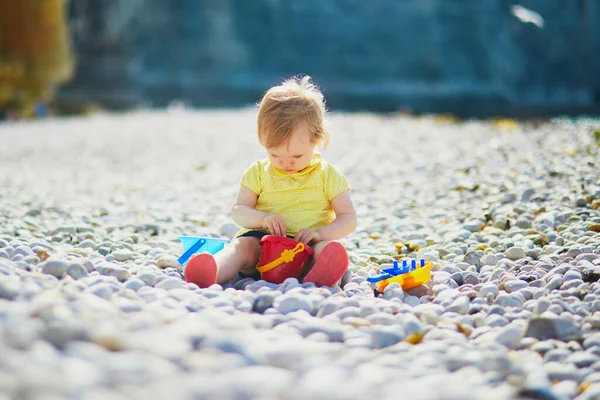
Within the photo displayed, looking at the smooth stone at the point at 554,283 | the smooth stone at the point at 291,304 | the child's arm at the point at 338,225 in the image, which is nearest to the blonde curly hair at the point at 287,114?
the child's arm at the point at 338,225

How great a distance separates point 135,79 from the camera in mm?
23906

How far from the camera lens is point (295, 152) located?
8.68 ft

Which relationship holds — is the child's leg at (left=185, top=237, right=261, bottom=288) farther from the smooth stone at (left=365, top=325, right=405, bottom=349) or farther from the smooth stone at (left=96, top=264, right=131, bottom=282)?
the smooth stone at (left=365, top=325, right=405, bottom=349)

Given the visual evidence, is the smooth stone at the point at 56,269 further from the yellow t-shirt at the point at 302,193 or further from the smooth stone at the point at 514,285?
the smooth stone at the point at 514,285

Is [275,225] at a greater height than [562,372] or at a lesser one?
greater

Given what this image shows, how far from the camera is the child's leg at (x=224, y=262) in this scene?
2.46 meters

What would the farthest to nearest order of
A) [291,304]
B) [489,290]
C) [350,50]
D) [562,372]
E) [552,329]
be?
[350,50] < [489,290] < [291,304] < [552,329] < [562,372]

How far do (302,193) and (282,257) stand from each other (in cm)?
34

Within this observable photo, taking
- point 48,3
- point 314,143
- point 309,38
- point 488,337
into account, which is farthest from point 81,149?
point 309,38

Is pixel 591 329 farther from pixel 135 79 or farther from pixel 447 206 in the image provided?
pixel 135 79

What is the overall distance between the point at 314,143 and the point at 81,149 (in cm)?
668

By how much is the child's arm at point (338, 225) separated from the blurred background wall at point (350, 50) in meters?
21.1

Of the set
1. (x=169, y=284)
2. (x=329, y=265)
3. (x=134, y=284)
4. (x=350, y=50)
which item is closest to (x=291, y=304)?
(x=329, y=265)

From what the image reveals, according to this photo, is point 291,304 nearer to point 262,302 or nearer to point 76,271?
point 262,302
